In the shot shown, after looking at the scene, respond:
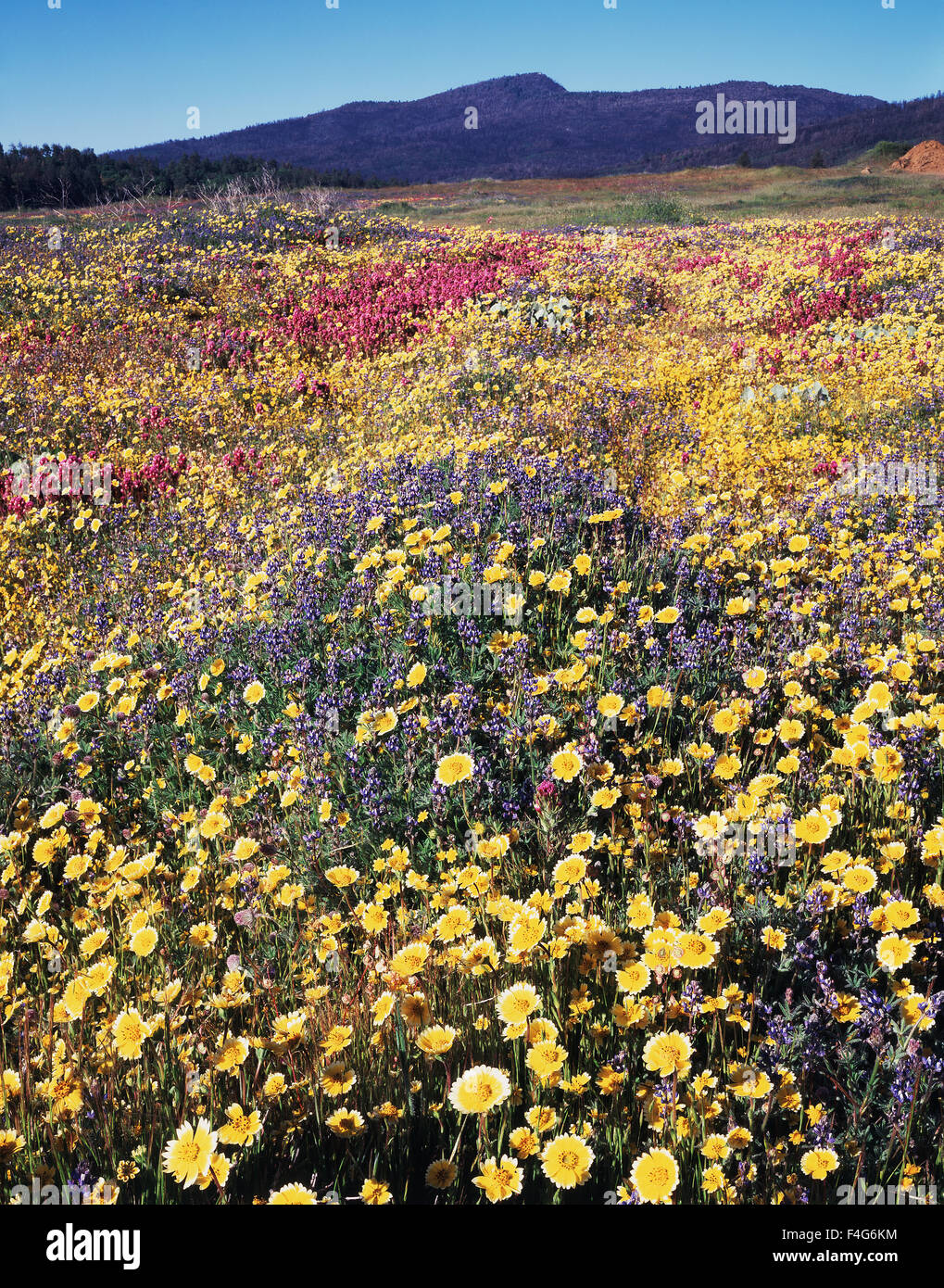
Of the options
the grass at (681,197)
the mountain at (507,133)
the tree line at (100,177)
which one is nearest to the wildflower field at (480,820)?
the grass at (681,197)

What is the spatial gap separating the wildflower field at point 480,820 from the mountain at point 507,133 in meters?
101

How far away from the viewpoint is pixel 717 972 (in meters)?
2.40

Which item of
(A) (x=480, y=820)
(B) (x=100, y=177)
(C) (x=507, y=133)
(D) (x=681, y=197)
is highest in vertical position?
(C) (x=507, y=133)

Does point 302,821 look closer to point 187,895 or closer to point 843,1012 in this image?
point 187,895

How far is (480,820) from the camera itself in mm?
3172

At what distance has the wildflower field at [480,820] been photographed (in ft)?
6.40

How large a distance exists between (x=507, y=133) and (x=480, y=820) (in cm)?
19013

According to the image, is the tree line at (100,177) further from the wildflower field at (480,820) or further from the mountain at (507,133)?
the mountain at (507,133)

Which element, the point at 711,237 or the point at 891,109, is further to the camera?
the point at 891,109

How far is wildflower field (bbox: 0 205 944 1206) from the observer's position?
195 centimetres

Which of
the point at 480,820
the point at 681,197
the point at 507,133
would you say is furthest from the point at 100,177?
the point at 507,133

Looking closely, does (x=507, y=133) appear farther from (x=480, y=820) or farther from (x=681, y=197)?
(x=480, y=820)

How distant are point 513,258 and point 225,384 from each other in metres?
10.6

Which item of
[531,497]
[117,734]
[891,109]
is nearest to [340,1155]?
[117,734]
